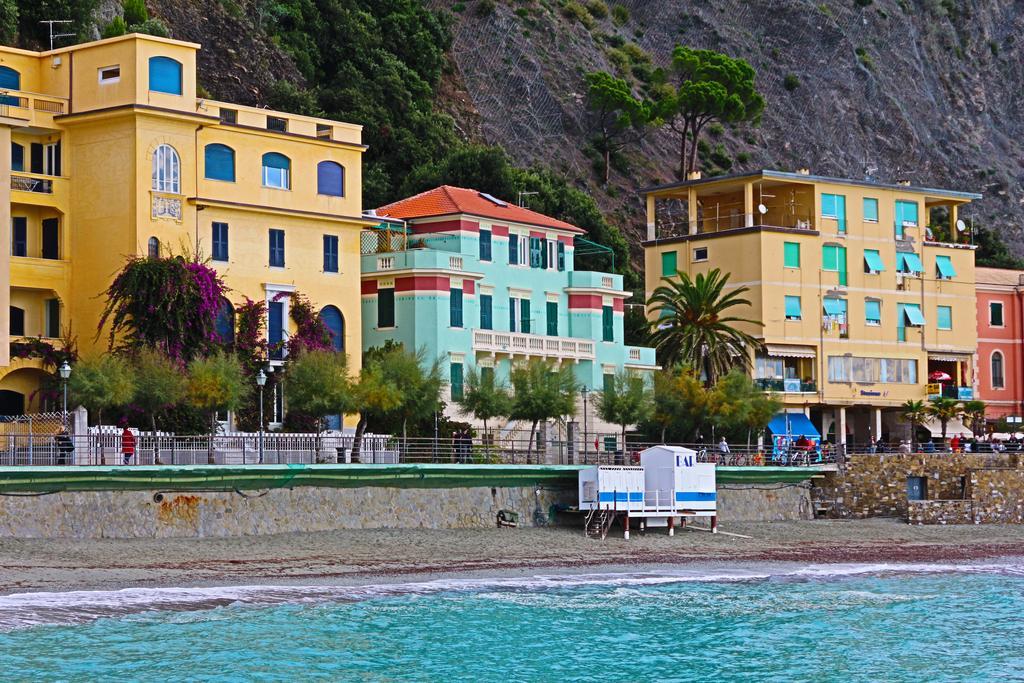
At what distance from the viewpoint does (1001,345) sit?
88938 millimetres

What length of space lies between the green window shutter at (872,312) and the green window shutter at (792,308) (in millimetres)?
3775

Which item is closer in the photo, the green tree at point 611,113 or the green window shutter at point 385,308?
the green window shutter at point 385,308

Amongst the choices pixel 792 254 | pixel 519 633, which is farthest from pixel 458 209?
pixel 519 633

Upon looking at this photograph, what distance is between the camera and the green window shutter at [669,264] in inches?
3342

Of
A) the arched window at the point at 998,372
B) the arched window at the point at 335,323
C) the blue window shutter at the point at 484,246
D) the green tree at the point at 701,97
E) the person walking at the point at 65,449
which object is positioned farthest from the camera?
the green tree at the point at 701,97

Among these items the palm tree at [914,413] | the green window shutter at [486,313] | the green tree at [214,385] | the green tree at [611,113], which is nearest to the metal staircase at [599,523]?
the green tree at [214,385]

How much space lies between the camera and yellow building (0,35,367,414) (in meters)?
57.1

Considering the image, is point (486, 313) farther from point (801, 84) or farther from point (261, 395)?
point (801, 84)

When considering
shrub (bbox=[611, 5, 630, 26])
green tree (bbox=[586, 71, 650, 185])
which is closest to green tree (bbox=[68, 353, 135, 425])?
green tree (bbox=[586, 71, 650, 185])

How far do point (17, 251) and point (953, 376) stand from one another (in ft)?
153

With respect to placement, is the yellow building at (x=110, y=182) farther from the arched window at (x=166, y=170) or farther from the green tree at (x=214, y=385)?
the green tree at (x=214, y=385)

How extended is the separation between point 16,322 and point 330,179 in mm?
12217

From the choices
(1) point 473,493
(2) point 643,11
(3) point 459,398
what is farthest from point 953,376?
(2) point 643,11

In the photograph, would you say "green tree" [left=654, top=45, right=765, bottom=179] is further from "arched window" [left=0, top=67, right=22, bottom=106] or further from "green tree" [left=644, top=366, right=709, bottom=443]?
"arched window" [left=0, top=67, right=22, bottom=106]
